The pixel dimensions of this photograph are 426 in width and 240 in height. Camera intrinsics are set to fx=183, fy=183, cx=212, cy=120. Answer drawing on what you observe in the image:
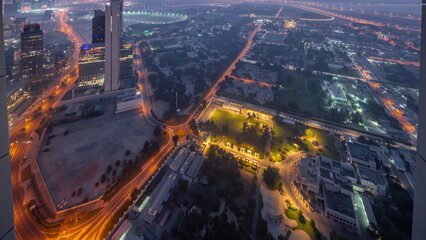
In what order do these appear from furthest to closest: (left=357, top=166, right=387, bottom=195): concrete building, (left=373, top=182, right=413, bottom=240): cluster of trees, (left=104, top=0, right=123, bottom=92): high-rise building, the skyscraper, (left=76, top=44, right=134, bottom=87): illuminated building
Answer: the skyscraper, (left=76, top=44, right=134, bottom=87): illuminated building, (left=104, top=0, right=123, bottom=92): high-rise building, (left=357, top=166, right=387, bottom=195): concrete building, (left=373, top=182, right=413, bottom=240): cluster of trees

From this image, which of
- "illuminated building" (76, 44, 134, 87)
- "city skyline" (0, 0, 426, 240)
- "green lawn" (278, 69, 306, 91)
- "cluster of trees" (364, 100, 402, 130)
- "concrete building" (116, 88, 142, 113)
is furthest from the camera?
"green lawn" (278, 69, 306, 91)

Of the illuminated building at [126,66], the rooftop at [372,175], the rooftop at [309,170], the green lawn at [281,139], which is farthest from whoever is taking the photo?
the illuminated building at [126,66]

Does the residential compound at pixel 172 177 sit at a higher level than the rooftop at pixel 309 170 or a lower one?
lower

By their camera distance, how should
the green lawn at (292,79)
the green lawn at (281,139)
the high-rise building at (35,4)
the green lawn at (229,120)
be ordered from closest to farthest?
the green lawn at (281,139), the green lawn at (229,120), the green lawn at (292,79), the high-rise building at (35,4)

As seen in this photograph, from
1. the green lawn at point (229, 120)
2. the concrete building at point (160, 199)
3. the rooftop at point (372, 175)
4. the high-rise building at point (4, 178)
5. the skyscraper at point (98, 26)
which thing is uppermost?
the skyscraper at point (98, 26)

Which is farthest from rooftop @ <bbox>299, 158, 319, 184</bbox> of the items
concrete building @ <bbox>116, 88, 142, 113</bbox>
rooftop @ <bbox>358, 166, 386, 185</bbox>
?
concrete building @ <bbox>116, 88, 142, 113</bbox>

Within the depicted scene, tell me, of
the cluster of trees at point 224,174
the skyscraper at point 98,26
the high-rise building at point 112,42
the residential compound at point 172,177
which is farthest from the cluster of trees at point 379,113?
the skyscraper at point 98,26

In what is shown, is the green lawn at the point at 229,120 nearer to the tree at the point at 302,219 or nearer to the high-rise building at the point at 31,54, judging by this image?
the tree at the point at 302,219

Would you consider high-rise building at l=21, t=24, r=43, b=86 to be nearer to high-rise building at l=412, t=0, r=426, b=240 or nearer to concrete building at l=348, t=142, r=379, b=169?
high-rise building at l=412, t=0, r=426, b=240
